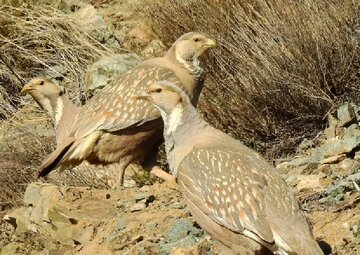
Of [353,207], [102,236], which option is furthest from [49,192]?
[353,207]

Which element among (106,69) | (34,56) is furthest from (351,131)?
(34,56)

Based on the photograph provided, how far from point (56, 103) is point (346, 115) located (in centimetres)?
326

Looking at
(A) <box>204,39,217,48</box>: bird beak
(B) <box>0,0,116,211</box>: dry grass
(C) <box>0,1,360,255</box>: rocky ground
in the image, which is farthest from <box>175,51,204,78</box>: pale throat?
(B) <box>0,0,116,211</box>: dry grass

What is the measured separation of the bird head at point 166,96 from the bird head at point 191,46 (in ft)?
6.65

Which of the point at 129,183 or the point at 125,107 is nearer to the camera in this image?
the point at 125,107

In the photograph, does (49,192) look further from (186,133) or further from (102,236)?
(186,133)

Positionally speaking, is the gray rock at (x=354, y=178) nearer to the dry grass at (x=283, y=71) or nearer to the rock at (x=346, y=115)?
the rock at (x=346, y=115)

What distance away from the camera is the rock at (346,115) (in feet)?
33.4

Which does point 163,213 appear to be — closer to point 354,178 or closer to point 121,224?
point 121,224

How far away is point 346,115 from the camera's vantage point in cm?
1021

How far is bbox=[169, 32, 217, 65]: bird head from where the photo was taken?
10445mm

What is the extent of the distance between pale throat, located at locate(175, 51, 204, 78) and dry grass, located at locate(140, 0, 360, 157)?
2.95 feet

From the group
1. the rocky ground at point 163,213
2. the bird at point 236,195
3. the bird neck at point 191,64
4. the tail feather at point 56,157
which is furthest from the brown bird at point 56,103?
the bird at point 236,195

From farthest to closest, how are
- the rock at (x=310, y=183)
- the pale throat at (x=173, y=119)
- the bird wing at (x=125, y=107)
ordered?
the bird wing at (x=125, y=107)
the rock at (x=310, y=183)
the pale throat at (x=173, y=119)
